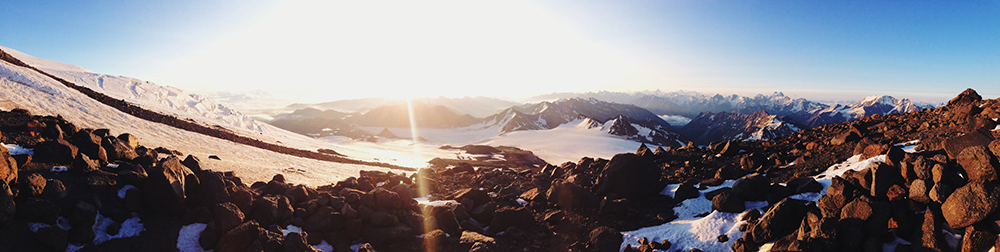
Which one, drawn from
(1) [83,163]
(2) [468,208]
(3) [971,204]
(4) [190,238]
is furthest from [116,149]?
(3) [971,204]

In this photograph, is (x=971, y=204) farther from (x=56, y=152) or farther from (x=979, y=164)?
(x=56, y=152)

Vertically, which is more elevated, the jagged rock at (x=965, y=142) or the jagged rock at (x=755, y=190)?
the jagged rock at (x=965, y=142)

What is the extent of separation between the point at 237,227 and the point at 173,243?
1.69m

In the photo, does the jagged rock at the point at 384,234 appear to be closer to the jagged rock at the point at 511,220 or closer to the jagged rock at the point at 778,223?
the jagged rock at the point at 511,220

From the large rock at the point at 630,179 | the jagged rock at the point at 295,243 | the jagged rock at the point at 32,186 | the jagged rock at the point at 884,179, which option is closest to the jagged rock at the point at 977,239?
the jagged rock at the point at 884,179

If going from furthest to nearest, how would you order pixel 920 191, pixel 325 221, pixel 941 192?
pixel 325 221 < pixel 920 191 < pixel 941 192

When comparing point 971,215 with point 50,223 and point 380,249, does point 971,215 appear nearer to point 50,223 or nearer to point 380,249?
point 380,249

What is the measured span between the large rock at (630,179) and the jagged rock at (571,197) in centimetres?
121

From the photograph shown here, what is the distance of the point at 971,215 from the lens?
7.91 m

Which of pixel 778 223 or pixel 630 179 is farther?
pixel 630 179

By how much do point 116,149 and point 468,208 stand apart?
13.5m

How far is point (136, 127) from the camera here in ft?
104

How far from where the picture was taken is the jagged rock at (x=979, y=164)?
27.8 ft

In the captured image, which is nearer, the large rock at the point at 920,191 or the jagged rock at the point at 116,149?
the large rock at the point at 920,191
